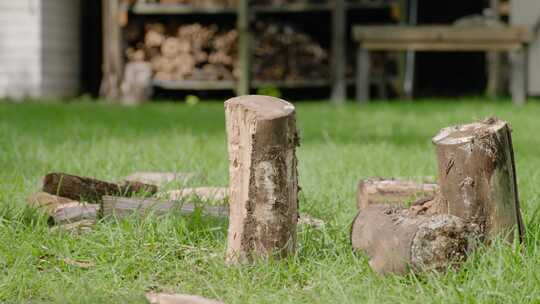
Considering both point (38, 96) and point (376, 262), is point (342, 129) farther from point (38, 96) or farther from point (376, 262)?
point (38, 96)

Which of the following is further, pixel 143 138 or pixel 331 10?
pixel 331 10

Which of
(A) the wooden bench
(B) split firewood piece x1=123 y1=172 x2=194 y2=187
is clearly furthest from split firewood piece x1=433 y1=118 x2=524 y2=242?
(A) the wooden bench

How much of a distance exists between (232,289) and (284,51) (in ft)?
33.0

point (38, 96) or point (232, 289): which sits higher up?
point (232, 289)

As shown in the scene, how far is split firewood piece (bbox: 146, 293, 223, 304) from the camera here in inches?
92.4

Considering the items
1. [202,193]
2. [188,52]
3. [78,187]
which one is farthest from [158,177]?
[188,52]

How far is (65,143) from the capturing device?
5.84m

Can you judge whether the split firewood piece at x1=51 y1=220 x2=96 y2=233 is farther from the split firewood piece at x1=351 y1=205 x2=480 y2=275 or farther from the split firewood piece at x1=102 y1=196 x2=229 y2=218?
the split firewood piece at x1=351 y1=205 x2=480 y2=275

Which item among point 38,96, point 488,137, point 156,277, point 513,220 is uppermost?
point 488,137

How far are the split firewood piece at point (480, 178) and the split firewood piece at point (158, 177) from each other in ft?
5.37

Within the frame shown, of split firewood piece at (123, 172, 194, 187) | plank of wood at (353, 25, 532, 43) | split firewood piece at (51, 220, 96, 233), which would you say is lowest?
split firewood piece at (123, 172, 194, 187)

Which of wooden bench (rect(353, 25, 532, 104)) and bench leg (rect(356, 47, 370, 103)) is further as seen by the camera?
bench leg (rect(356, 47, 370, 103))

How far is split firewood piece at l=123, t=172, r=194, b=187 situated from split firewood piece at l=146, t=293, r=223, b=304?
1.72 m

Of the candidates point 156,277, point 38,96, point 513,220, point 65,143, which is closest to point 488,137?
point 513,220
